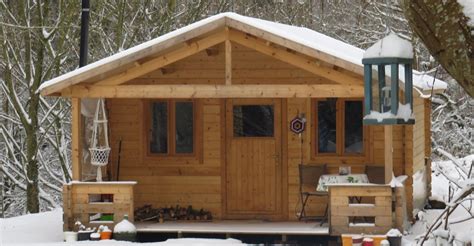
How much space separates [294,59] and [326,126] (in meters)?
1.78

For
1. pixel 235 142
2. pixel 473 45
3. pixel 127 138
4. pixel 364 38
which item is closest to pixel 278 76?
pixel 235 142

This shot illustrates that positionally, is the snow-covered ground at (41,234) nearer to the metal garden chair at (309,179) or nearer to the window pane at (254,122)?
the metal garden chair at (309,179)

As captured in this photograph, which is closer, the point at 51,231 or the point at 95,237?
the point at 95,237

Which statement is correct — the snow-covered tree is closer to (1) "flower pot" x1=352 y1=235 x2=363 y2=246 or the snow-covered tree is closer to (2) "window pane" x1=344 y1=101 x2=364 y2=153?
(2) "window pane" x1=344 y1=101 x2=364 y2=153

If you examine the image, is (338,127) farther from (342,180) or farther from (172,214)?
(172,214)

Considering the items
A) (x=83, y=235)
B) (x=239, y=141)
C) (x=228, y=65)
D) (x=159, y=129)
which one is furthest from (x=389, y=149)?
(x=83, y=235)

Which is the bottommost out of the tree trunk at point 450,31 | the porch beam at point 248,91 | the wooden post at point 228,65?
the tree trunk at point 450,31

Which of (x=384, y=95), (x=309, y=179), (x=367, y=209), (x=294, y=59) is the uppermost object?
(x=294, y=59)

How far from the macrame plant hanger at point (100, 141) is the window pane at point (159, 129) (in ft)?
2.80

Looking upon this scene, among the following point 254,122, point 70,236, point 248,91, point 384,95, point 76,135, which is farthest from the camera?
point 254,122

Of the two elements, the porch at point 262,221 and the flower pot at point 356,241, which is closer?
the flower pot at point 356,241

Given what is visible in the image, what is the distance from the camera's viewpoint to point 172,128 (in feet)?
42.3

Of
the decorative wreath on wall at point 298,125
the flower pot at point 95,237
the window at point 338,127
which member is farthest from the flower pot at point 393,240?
the flower pot at point 95,237

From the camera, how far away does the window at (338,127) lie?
12.5 metres
